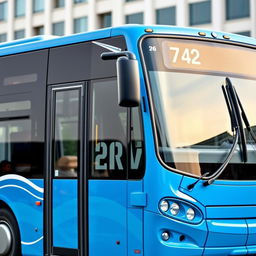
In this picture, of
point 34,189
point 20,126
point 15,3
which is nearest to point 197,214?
point 34,189

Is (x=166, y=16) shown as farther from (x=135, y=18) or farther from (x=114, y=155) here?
(x=114, y=155)

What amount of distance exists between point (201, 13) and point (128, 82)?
32601mm

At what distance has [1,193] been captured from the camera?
363 inches

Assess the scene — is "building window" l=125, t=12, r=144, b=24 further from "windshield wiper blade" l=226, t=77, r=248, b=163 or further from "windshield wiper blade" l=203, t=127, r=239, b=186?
"windshield wiper blade" l=203, t=127, r=239, b=186

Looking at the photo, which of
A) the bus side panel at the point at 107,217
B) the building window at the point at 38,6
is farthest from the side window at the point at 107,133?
the building window at the point at 38,6

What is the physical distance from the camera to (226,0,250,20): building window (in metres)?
37.2

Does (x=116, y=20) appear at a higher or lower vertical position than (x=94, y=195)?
higher

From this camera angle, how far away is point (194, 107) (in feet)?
25.3

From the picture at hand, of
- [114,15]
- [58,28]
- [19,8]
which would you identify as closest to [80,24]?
[58,28]

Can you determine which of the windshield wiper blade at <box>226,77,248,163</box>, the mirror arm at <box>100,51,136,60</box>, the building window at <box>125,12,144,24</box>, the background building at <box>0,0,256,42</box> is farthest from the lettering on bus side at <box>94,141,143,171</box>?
the building window at <box>125,12,144,24</box>

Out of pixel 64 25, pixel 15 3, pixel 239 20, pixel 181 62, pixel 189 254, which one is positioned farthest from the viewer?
pixel 15 3

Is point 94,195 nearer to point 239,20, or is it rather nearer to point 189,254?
point 189,254

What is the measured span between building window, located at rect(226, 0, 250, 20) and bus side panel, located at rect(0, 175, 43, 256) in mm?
29951

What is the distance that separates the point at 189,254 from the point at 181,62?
7.02 ft
